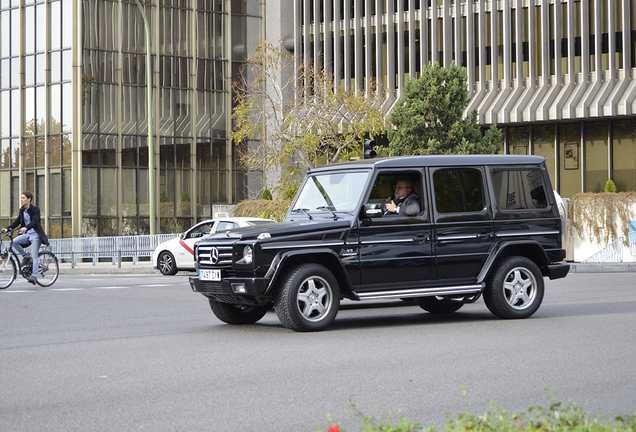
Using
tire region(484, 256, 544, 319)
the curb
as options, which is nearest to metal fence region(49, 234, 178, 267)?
the curb

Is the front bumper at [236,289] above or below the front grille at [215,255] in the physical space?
below

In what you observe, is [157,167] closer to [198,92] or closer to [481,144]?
[198,92]

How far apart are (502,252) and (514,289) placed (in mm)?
478

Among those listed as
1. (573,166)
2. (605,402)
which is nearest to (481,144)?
(573,166)

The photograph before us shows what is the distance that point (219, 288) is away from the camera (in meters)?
10.0

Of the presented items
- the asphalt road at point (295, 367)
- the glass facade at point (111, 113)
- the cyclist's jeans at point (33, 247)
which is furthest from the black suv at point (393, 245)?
the glass facade at point (111, 113)

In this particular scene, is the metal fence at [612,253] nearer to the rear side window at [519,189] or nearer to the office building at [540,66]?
the office building at [540,66]

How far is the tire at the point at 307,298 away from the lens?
31.6 ft

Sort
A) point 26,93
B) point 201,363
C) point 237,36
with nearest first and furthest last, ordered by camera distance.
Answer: point 201,363, point 26,93, point 237,36

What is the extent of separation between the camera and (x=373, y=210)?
10133 mm

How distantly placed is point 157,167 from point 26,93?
23.4 ft

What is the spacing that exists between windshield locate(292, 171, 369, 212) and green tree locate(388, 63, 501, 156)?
17.7 metres

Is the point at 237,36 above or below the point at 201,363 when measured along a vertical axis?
above

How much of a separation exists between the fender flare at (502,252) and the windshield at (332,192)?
1.78 m
